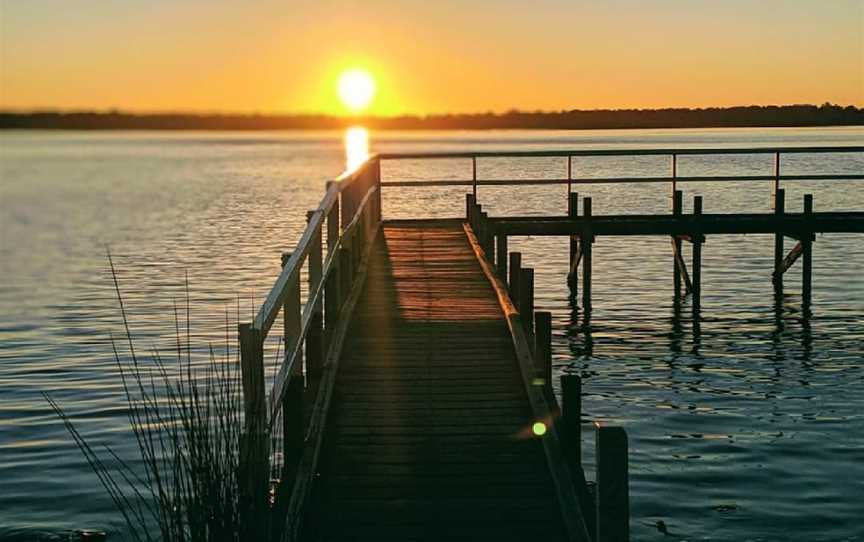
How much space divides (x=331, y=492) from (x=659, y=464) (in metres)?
5.71

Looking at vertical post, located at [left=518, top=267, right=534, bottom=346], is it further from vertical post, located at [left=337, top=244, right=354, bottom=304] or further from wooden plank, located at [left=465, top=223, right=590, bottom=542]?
vertical post, located at [left=337, top=244, right=354, bottom=304]

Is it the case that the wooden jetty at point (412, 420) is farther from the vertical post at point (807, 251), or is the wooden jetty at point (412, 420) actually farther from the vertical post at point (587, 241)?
the vertical post at point (807, 251)

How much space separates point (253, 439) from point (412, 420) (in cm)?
314

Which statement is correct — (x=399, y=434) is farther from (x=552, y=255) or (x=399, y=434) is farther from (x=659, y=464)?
(x=552, y=255)

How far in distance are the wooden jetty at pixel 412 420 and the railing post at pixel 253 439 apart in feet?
0.04

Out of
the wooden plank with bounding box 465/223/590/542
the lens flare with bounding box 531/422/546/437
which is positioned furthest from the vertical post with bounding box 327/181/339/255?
the lens flare with bounding box 531/422/546/437

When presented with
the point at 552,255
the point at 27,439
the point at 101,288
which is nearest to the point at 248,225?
the point at 552,255

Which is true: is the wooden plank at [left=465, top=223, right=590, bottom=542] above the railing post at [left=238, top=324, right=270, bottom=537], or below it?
below

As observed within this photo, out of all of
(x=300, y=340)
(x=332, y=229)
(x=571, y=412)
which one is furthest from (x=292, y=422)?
(x=332, y=229)

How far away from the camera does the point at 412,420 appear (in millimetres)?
9953

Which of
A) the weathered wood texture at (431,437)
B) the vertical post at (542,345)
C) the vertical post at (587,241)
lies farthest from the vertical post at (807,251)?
the vertical post at (542,345)

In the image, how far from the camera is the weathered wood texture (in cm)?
839

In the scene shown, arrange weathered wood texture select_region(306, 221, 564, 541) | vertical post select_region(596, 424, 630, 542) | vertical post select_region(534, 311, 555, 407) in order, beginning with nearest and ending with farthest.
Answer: vertical post select_region(596, 424, 630, 542) → weathered wood texture select_region(306, 221, 564, 541) → vertical post select_region(534, 311, 555, 407)

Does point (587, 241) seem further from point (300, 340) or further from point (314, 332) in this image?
point (300, 340)
